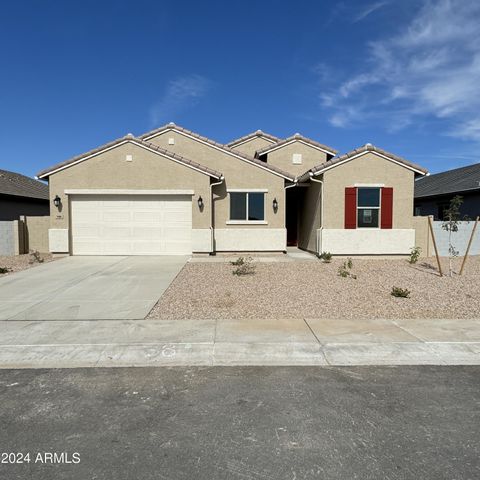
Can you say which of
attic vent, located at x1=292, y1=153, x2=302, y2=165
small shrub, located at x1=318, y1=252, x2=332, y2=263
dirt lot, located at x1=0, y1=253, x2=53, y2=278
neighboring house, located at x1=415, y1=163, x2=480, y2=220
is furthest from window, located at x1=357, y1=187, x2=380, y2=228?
dirt lot, located at x1=0, y1=253, x2=53, y2=278

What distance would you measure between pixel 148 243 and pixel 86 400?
39.2 feet

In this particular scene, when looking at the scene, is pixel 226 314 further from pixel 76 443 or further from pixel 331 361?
pixel 76 443

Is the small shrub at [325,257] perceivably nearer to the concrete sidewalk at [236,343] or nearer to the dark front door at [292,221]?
the dark front door at [292,221]

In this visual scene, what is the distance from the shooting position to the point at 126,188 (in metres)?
15.2

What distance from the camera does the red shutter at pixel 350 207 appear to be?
15.3 meters

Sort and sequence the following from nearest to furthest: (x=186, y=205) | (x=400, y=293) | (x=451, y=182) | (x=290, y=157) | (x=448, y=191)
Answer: (x=400, y=293)
(x=186, y=205)
(x=290, y=157)
(x=448, y=191)
(x=451, y=182)

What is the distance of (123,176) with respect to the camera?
15.2m

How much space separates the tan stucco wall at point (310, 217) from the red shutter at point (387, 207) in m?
2.63

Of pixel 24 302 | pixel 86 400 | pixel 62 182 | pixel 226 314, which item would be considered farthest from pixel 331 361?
pixel 62 182

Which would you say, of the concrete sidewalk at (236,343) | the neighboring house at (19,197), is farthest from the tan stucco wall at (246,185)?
the neighboring house at (19,197)

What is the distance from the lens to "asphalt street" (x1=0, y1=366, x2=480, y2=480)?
281 centimetres

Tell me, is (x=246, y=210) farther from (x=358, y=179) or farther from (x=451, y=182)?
(x=451, y=182)

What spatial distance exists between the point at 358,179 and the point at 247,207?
4806mm

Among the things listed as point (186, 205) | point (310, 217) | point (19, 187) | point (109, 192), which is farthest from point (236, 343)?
point (19, 187)
